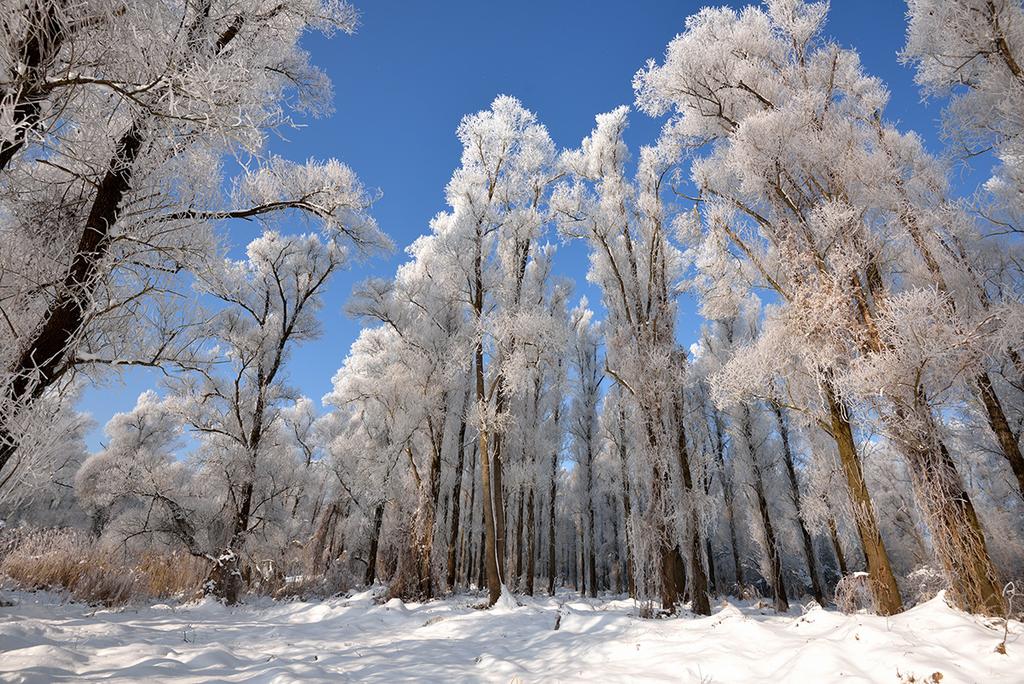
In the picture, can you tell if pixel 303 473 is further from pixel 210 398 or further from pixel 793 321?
pixel 793 321

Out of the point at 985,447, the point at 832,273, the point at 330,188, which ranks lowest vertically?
the point at 985,447

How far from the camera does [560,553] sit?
44.2 meters

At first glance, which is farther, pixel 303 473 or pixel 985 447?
pixel 303 473

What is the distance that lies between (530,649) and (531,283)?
10.5m

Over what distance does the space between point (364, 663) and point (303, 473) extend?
1477 cm

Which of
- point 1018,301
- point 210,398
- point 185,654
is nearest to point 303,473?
point 210,398

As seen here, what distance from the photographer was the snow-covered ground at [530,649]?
11.1ft

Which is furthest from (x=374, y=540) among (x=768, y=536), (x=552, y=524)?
(x=768, y=536)

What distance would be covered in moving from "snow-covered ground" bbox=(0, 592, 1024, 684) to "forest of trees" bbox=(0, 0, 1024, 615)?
4.25ft

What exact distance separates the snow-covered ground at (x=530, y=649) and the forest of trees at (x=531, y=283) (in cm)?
130

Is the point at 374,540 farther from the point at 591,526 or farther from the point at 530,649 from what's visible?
the point at 530,649

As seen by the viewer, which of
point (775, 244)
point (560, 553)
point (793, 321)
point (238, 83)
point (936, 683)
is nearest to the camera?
point (936, 683)

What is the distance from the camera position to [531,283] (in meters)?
14.6

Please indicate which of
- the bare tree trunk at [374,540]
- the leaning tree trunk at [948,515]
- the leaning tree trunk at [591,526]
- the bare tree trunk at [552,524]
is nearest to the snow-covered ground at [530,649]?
the leaning tree trunk at [948,515]
